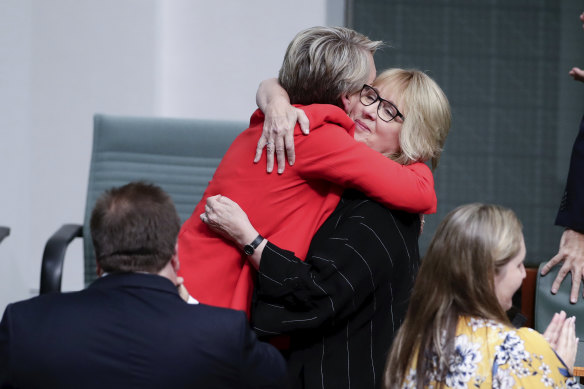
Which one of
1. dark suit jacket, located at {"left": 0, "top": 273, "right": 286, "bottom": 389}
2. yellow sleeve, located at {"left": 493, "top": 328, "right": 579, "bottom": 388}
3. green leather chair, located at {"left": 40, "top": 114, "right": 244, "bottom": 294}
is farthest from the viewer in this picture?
green leather chair, located at {"left": 40, "top": 114, "right": 244, "bottom": 294}

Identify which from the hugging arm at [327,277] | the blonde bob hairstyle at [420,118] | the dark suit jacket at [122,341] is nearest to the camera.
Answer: the dark suit jacket at [122,341]

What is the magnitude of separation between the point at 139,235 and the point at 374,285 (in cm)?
61

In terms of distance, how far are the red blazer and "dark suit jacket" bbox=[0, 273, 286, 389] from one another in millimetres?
434

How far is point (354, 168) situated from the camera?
5.39ft

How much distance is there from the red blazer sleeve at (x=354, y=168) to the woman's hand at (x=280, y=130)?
0.02m

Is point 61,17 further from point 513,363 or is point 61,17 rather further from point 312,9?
point 513,363

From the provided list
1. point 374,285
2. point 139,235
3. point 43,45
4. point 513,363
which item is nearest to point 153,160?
point 43,45

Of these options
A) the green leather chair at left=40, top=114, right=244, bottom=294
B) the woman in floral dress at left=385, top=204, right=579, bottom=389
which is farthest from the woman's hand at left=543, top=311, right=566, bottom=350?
the green leather chair at left=40, top=114, right=244, bottom=294

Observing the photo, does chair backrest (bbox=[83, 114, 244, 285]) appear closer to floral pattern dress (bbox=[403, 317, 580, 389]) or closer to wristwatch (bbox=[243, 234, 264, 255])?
wristwatch (bbox=[243, 234, 264, 255])

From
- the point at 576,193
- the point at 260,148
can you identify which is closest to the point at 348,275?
the point at 260,148

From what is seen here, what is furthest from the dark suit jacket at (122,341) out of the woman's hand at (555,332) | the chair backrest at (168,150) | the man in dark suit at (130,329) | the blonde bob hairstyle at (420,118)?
the chair backrest at (168,150)

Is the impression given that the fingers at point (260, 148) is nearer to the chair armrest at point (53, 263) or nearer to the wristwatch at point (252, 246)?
the wristwatch at point (252, 246)

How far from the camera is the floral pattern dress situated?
1325mm

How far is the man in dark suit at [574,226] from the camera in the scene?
2094 mm
